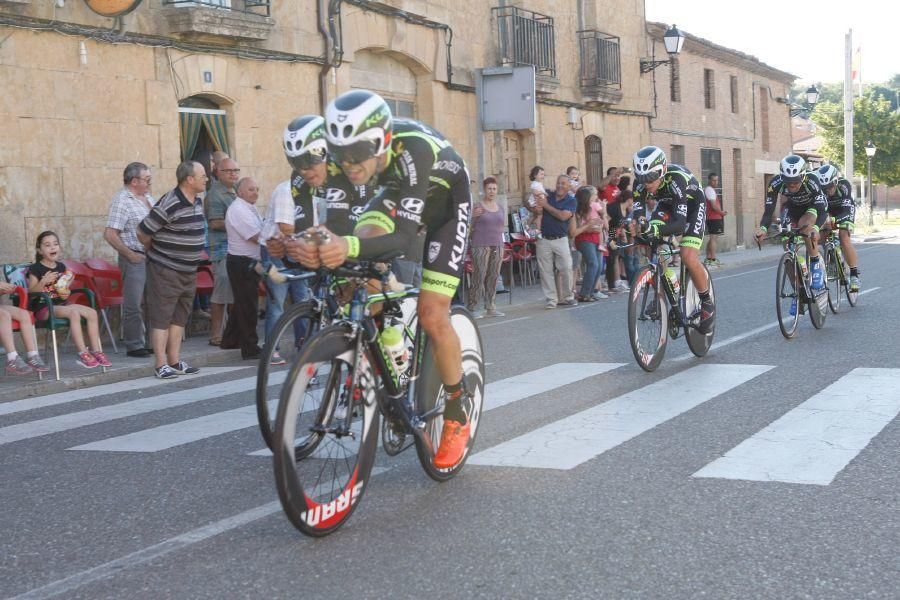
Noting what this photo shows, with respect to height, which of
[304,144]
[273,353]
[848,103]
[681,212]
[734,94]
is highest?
[734,94]

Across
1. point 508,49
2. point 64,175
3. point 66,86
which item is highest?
point 508,49

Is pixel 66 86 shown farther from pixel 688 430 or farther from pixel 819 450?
pixel 819 450

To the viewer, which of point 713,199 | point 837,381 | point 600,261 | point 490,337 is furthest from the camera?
point 713,199

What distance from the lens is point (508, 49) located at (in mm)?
23391

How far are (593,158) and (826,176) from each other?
1577 centimetres

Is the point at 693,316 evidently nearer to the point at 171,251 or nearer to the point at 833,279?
the point at 833,279

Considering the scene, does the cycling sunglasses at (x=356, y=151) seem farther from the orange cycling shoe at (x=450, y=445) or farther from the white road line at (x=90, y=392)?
the white road line at (x=90, y=392)

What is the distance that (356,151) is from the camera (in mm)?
4484

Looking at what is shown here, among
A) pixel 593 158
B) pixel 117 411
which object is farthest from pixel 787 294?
pixel 593 158

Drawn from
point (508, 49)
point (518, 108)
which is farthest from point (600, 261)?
Result: point (508, 49)

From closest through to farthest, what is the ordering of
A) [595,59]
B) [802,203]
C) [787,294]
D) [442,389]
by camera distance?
[442,389] → [787,294] → [802,203] → [595,59]

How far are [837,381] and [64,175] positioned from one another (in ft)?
30.6

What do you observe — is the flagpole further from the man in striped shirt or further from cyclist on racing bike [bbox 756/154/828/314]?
the man in striped shirt

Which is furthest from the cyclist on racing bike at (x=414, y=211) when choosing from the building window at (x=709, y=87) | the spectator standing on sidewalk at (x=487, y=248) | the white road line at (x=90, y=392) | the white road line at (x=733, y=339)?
the building window at (x=709, y=87)
